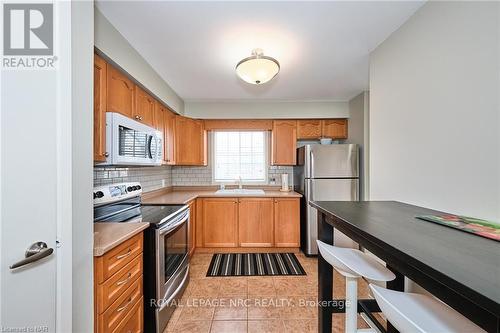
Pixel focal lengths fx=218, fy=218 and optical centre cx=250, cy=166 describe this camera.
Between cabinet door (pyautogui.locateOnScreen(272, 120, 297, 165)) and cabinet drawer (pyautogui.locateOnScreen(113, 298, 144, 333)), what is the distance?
266 centimetres

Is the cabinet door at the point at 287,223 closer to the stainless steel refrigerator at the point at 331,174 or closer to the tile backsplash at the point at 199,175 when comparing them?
the stainless steel refrigerator at the point at 331,174

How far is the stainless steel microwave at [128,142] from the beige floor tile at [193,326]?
1434mm

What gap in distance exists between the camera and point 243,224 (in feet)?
11.0

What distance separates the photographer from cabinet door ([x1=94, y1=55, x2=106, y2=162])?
5.01 ft

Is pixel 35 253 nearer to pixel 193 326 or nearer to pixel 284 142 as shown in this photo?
pixel 193 326

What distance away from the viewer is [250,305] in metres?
2.12

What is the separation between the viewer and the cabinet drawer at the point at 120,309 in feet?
3.91

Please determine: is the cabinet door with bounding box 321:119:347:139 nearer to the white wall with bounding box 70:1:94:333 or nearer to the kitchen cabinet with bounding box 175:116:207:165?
the kitchen cabinet with bounding box 175:116:207:165

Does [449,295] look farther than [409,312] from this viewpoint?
No

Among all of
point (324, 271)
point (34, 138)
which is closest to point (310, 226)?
point (324, 271)

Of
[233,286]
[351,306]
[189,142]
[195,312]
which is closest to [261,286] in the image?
[233,286]

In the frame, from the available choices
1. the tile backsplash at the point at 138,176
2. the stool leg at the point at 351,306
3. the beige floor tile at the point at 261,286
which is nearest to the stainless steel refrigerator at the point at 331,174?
the beige floor tile at the point at 261,286

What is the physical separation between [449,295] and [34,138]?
153cm

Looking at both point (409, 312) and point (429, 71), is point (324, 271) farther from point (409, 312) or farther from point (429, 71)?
point (429, 71)
